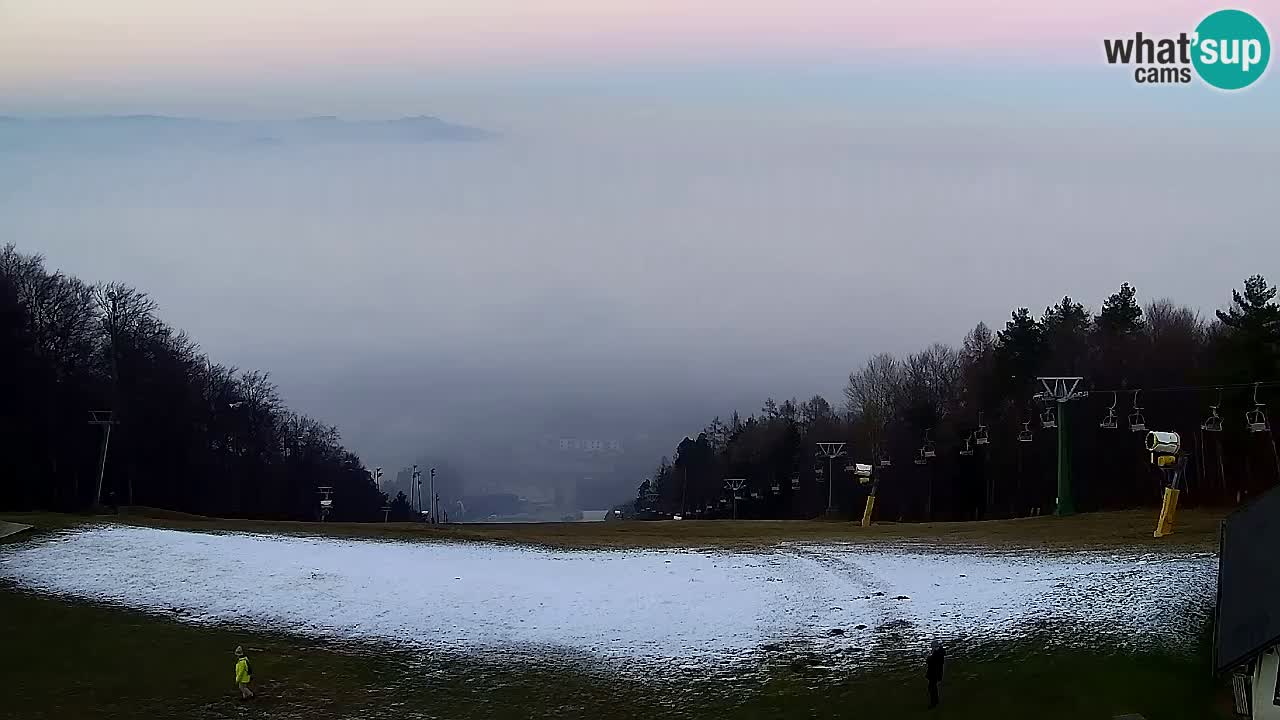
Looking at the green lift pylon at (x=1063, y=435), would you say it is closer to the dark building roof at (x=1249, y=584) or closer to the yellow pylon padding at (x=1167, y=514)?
the yellow pylon padding at (x=1167, y=514)

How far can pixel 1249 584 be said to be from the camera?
2470cm

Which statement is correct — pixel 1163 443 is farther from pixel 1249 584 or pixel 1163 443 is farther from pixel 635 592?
pixel 635 592

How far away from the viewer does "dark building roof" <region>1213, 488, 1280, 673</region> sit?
2289 centimetres

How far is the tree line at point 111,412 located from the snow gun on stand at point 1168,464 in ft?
209

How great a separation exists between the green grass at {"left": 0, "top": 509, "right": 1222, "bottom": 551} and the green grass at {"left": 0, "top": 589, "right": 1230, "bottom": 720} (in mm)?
16651

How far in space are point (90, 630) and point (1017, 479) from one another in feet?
241

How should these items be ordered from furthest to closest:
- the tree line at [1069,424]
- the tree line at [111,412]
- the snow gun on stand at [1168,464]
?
the tree line at [111,412], the tree line at [1069,424], the snow gun on stand at [1168,464]

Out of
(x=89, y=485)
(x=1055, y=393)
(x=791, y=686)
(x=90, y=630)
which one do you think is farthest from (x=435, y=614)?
(x=89, y=485)

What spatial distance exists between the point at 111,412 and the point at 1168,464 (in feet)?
193

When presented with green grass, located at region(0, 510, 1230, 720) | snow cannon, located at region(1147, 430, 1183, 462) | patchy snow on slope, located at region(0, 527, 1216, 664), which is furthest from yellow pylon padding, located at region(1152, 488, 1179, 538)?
green grass, located at region(0, 510, 1230, 720)

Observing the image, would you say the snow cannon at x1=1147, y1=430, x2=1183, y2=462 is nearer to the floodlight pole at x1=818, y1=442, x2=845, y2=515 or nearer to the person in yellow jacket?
the person in yellow jacket

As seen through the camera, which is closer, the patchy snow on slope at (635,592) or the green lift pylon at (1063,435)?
the patchy snow on slope at (635,592)

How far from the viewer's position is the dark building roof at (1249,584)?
2289 cm

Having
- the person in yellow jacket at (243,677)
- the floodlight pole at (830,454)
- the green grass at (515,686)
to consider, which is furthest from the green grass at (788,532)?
the person in yellow jacket at (243,677)
